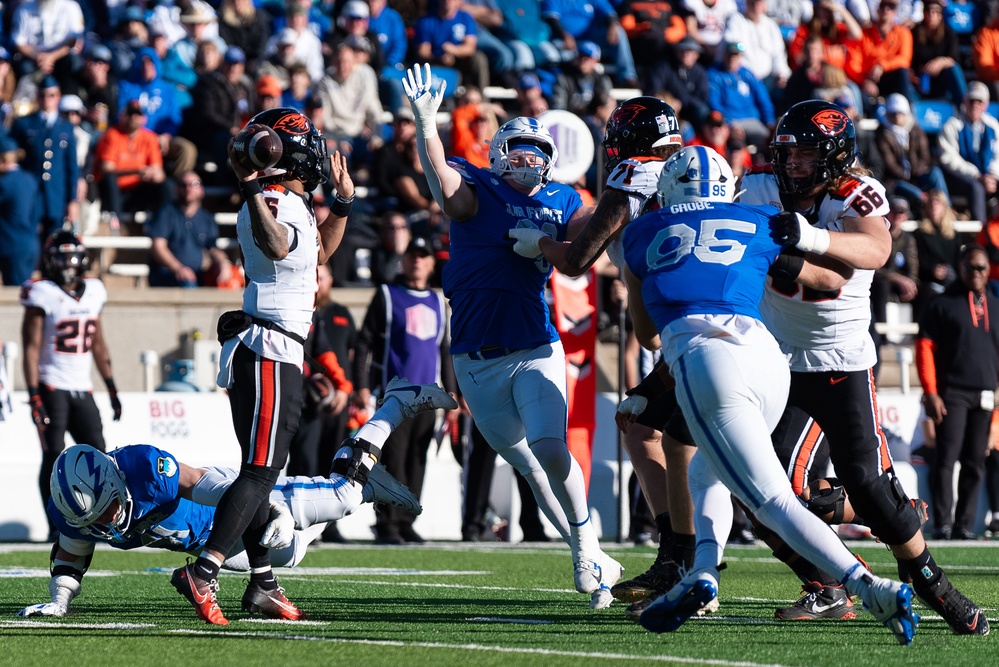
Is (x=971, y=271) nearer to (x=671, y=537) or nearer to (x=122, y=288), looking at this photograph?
(x=671, y=537)

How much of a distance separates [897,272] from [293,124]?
9987mm

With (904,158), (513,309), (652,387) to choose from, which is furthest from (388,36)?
(652,387)

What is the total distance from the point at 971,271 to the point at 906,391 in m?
1.93

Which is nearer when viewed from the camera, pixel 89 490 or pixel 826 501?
pixel 89 490

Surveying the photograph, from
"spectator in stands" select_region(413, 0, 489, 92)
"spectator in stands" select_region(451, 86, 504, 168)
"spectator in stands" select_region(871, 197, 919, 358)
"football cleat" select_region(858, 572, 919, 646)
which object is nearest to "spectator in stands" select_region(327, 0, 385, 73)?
"spectator in stands" select_region(413, 0, 489, 92)

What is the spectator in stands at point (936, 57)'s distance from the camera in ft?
61.3

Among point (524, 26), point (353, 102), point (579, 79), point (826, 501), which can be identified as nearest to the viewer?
point (826, 501)

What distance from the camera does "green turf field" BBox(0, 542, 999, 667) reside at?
488cm

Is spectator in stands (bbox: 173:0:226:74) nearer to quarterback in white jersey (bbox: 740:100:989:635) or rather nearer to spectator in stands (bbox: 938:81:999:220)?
spectator in stands (bbox: 938:81:999:220)

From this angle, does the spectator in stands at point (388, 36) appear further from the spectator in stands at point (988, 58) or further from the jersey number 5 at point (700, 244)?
the jersey number 5 at point (700, 244)

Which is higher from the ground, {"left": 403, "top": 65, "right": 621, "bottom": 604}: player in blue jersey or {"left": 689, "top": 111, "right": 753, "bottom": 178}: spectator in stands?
{"left": 689, "top": 111, "right": 753, "bottom": 178}: spectator in stands

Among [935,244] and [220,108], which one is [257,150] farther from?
[935,244]

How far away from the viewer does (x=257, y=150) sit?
569 centimetres

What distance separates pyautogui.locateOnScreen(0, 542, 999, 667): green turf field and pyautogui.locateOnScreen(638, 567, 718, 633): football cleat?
0.34ft
